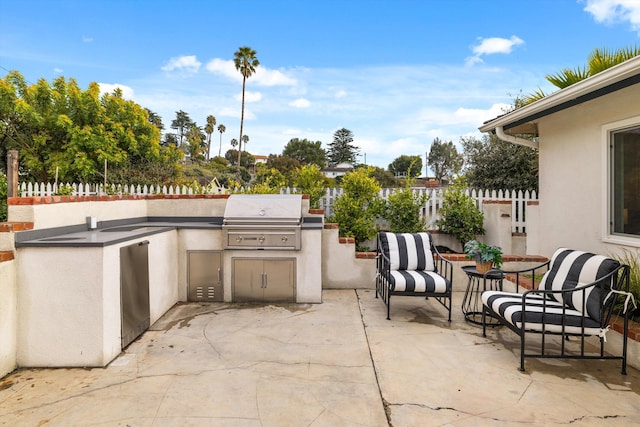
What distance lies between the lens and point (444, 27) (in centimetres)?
1011

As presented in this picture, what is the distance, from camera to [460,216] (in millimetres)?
7172

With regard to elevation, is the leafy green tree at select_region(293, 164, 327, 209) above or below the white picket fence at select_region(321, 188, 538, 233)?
above

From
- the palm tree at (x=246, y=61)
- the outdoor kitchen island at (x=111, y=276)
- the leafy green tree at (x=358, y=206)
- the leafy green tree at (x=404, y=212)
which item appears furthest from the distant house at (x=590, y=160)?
the palm tree at (x=246, y=61)

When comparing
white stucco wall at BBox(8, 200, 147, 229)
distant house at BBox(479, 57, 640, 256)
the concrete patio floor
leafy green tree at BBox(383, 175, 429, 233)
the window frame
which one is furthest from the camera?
leafy green tree at BBox(383, 175, 429, 233)

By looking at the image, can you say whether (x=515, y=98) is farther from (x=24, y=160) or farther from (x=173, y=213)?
(x=24, y=160)

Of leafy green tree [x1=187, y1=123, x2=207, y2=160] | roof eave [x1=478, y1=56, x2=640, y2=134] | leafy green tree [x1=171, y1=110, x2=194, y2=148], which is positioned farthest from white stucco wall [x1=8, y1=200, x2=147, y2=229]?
leafy green tree [x1=171, y1=110, x2=194, y2=148]

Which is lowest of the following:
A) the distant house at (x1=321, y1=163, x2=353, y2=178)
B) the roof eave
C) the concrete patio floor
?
the concrete patio floor

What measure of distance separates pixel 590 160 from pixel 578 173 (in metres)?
0.27

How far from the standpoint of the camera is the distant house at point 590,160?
3.87 m

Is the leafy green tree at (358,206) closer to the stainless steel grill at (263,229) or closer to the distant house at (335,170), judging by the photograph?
the stainless steel grill at (263,229)

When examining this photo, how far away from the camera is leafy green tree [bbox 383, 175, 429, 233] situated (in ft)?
22.9

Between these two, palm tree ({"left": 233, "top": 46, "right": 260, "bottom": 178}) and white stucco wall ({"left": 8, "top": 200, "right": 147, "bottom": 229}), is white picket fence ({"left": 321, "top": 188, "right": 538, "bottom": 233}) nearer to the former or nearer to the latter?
white stucco wall ({"left": 8, "top": 200, "right": 147, "bottom": 229})

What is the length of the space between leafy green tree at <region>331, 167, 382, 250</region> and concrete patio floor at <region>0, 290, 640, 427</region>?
2.72 metres

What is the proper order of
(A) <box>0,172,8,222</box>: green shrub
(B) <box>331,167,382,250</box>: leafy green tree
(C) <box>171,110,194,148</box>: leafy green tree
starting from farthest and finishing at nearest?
(C) <box>171,110,194,148</box>: leafy green tree, (B) <box>331,167,382,250</box>: leafy green tree, (A) <box>0,172,8,222</box>: green shrub
